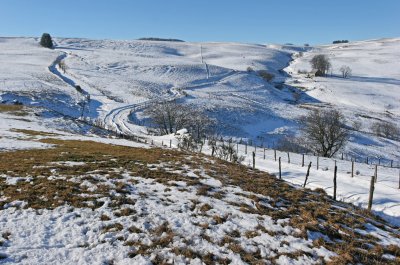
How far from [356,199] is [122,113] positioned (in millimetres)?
62550

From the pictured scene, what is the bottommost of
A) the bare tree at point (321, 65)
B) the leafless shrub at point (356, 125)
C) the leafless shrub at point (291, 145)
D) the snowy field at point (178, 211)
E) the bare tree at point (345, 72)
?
the leafless shrub at point (291, 145)

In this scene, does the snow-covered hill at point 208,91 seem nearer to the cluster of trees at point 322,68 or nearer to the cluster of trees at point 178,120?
the cluster of trees at point 178,120

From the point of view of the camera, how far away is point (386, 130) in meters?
84.4

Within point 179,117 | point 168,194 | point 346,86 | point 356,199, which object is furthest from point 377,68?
point 168,194

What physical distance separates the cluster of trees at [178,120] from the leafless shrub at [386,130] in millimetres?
39726

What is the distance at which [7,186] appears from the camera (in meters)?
15.9

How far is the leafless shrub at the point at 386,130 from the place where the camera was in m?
83.4

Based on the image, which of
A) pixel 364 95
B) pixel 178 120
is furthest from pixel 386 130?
pixel 178 120

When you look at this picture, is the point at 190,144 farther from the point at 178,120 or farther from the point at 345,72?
the point at 345,72

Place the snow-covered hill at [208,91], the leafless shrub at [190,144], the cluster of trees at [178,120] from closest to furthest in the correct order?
the leafless shrub at [190,144] → the cluster of trees at [178,120] → the snow-covered hill at [208,91]

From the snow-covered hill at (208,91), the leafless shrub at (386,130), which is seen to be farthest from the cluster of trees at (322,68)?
the leafless shrub at (386,130)

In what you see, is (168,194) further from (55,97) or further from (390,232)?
(55,97)

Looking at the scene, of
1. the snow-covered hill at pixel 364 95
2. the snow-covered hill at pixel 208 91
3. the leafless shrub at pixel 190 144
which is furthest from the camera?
the snow-covered hill at pixel 208 91

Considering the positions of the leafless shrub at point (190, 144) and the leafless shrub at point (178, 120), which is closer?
the leafless shrub at point (190, 144)
